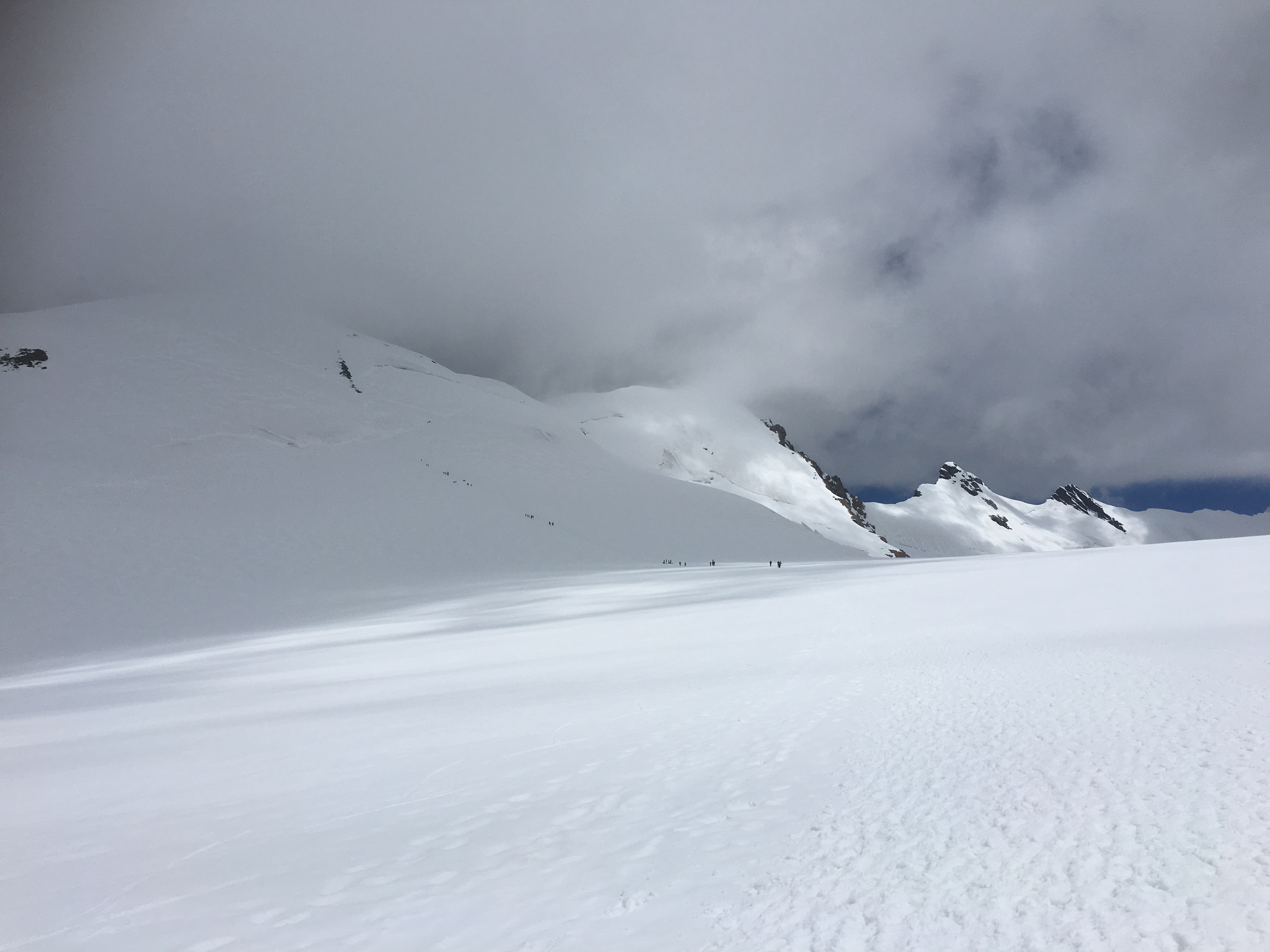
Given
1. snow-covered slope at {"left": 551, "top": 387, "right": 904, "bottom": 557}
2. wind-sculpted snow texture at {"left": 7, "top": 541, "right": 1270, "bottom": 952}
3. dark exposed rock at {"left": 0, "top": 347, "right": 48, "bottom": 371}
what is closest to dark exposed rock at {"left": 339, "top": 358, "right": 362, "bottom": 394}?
dark exposed rock at {"left": 0, "top": 347, "right": 48, "bottom": 371}

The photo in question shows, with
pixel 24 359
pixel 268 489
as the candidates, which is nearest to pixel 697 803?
pixel 268 489

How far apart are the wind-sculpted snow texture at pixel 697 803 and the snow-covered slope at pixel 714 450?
96781 mm

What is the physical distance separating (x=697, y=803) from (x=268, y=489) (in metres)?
48.2

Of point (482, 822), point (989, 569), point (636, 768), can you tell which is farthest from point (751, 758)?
point (989, 569)

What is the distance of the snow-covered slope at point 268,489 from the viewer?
1211 inches

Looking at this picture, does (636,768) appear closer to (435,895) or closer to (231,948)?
(435,895)

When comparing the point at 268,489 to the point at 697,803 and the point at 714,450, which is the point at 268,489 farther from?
the point at 714,450

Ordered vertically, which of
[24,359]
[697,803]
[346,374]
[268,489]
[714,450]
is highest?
[714,450]

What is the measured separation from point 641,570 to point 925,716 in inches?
1468

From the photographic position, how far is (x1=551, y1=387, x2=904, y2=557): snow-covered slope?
119875 mm

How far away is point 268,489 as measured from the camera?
4531 centimetres

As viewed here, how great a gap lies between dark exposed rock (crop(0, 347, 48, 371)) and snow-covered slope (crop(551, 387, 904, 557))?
7163 centimetres

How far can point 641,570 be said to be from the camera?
44.3 m

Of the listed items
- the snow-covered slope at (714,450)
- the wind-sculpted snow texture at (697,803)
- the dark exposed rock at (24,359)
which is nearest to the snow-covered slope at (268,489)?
the dark exposed rock at (24,359)
